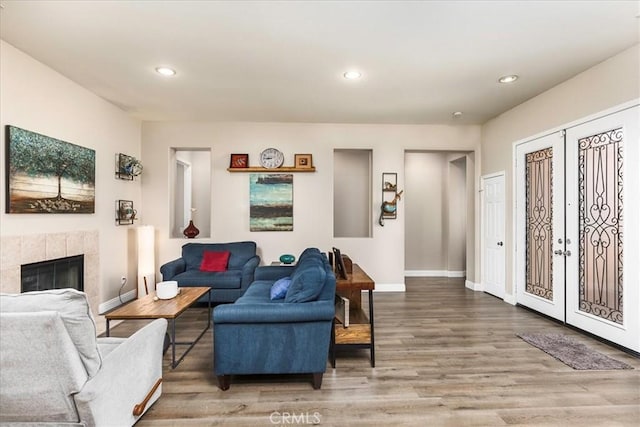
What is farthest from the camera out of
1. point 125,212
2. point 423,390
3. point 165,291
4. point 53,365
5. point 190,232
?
point 190,232

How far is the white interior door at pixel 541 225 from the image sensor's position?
3850 millimetres

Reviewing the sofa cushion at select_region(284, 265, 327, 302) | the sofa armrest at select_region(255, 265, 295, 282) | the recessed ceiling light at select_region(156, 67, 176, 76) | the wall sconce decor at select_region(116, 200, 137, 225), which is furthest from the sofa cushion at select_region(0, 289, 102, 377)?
the wall sconce decor at select_region(116, 200, 137, 225)

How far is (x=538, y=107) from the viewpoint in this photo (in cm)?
421

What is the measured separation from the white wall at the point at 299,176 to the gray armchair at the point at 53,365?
383 cm

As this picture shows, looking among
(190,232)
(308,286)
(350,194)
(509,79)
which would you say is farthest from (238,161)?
(509,79)

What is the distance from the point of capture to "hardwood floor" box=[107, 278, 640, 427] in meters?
2.09

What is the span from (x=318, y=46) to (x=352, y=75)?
712 millimetres

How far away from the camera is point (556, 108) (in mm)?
3912

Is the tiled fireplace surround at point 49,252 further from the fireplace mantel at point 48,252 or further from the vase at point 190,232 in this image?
the vase at point 190,232

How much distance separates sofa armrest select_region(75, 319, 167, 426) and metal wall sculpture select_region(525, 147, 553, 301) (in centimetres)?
434

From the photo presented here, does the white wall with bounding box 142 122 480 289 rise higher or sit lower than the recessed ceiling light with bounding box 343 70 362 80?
lower

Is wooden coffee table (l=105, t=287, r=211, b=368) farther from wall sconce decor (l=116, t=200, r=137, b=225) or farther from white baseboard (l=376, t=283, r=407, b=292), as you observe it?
white baseboard (l=376, t=283, r=407, b=292)

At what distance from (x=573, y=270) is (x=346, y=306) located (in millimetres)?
2741

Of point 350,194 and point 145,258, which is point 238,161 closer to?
point 145,258
